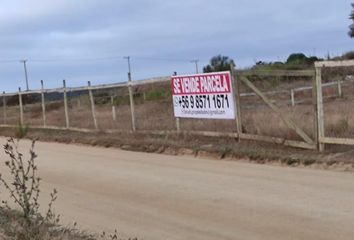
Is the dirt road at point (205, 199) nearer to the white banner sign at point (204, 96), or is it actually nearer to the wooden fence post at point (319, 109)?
the wooden fence post at point (319, 109)

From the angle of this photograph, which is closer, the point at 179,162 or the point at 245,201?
the point at 245,201

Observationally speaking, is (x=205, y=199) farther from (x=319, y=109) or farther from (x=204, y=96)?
(x=204, y=96)

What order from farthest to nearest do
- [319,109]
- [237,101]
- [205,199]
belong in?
[237,101]
[319,109]
[205,199]

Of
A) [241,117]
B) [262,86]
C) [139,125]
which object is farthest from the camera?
[139,125]

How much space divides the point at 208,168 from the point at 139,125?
7.35 meters

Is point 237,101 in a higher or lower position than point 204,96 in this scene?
lower

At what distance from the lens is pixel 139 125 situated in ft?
61.7

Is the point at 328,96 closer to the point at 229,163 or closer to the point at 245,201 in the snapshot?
the point at 229,163

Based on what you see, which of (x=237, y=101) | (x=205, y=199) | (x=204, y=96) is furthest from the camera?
(x=204, y=96)

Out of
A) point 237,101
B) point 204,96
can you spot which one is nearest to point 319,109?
point 237,101

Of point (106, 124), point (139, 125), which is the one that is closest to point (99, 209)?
point (139, 125)

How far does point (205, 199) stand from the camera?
8.79 metres

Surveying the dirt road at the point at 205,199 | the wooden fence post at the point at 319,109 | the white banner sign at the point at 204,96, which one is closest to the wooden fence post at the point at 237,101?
the white banner sign at the point at 204,96

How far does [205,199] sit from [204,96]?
6723 mm
